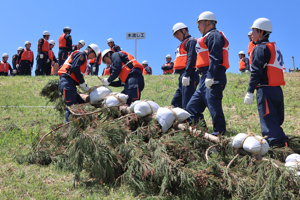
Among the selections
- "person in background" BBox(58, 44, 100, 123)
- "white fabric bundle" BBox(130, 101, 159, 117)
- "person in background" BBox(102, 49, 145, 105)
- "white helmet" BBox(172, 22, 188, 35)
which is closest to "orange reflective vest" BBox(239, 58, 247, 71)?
"white helmet" BBox(172, 22, 188, 35)

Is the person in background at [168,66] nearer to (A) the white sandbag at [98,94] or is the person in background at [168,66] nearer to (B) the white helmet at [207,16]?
(A) the white sandbag at [98,94]

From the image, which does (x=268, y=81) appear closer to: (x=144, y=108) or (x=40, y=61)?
(x=144, y=108)

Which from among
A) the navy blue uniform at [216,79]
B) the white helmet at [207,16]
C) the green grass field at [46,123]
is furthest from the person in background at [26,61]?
the navy blue uniform at [216,79]

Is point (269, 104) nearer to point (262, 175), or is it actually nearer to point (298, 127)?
point (262, 175)

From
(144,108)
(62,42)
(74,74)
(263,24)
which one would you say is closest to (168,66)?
(62,42)

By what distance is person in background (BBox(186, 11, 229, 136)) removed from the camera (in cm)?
493

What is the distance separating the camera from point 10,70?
18625mm

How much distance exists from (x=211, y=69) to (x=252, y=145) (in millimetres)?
1727

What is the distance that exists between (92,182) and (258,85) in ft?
9.11

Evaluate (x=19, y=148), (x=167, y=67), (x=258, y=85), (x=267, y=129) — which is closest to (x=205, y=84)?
(x=258, y=85)

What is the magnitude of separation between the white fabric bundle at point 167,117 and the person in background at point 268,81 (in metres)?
1.18

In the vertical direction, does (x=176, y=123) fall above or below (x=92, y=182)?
above

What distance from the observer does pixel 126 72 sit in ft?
21.3

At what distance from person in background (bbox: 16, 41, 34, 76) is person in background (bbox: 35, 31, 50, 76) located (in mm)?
1362
